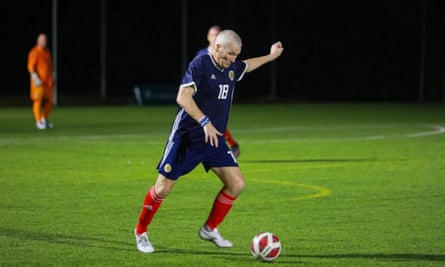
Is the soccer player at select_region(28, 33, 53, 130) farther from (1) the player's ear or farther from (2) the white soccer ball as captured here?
(2) the white soccer ball

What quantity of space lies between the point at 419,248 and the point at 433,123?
19.5 meters

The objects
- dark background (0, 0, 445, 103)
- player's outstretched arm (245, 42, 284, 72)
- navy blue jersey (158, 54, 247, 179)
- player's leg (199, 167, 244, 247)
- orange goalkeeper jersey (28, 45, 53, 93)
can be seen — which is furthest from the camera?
dark background (0, 0, 445, 103)

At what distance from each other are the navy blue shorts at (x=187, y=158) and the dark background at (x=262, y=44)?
99.4 ft

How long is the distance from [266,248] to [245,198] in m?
4.36

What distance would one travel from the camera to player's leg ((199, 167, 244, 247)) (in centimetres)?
939

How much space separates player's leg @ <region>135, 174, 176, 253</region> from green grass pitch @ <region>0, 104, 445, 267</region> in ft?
0.36

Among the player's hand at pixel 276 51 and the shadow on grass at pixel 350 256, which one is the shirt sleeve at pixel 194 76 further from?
the shadow on grass at pixel 350 256

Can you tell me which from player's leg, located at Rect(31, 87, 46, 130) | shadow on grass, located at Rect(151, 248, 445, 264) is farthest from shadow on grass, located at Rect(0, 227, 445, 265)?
player's leg, located at Rect(31, 87, 46, 130)

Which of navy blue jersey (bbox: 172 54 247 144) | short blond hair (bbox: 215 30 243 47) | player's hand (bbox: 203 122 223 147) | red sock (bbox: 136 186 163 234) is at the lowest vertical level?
red sock (bbox: 136 186 163 234)

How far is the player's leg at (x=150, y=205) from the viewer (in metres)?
9.20

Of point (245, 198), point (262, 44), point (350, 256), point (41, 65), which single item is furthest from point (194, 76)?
point (262, 44)

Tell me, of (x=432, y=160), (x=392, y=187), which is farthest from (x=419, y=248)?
(x=432, y=160)

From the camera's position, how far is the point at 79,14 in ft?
134

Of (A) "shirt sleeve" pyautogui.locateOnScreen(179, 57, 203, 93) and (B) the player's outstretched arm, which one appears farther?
(B) the player's outstretched arm
